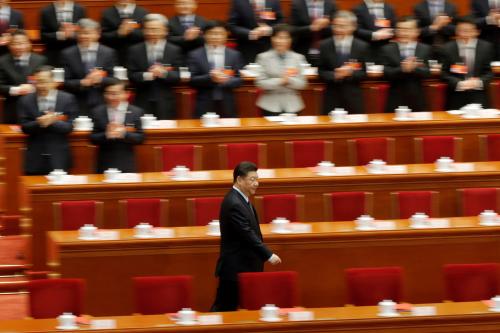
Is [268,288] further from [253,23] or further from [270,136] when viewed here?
[253,23]

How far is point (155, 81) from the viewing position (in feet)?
31.5

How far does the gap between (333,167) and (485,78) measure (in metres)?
1.72

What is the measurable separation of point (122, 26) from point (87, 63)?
1.77 feet

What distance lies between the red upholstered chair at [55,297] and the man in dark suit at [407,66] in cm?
366

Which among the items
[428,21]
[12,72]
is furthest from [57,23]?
[428,21]

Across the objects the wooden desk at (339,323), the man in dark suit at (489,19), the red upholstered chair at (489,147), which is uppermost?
the man in dark suit at (489,19)

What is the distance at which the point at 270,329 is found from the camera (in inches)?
267

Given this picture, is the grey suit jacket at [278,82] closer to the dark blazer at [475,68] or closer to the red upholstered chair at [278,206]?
the dark blazer at [475,68]

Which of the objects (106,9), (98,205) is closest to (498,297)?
(98,205)

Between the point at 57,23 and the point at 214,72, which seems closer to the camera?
the point at 214,72

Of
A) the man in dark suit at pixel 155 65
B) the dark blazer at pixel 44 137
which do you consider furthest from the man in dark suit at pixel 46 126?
the man in dark suit at pixel 155 65

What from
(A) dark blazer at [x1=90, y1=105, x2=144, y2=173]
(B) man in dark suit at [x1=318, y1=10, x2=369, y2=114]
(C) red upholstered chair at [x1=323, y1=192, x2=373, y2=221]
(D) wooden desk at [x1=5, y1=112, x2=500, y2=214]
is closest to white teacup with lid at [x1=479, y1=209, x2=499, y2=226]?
(C) red upholstered chair at [x1=323, y1=192, x2=373, y2=221]

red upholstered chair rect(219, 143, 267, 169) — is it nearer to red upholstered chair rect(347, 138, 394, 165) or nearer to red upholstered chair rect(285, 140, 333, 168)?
red upholstered chair rect(285, 140, 333, 168)

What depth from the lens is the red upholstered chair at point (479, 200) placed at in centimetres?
842
